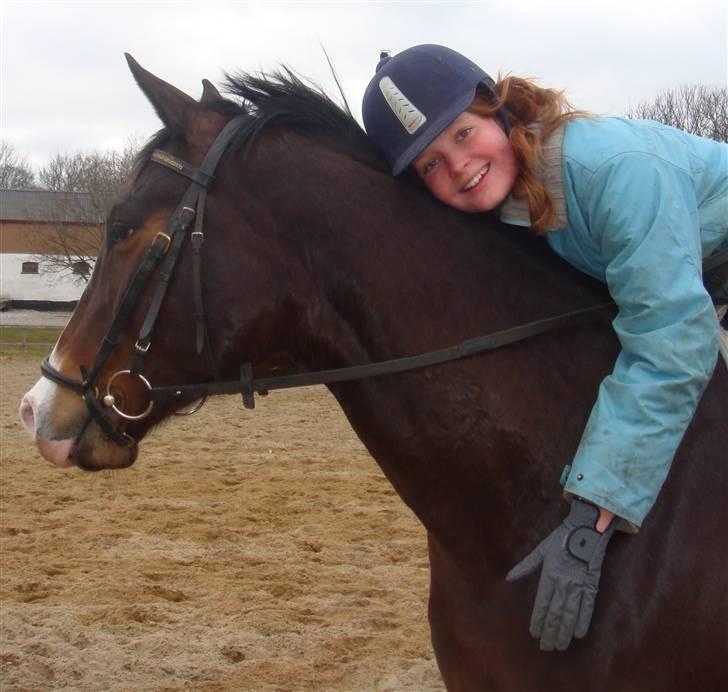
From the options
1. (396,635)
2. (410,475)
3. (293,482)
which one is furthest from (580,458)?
(293,482)

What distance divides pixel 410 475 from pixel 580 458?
0.47 metres

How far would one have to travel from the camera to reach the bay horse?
90.0 inches

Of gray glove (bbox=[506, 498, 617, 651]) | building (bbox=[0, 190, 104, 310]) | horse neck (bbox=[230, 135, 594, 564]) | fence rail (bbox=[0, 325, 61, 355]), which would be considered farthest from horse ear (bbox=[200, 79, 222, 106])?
building (bbox=[0, 190, 104, 310])

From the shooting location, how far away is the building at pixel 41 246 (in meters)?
40.3

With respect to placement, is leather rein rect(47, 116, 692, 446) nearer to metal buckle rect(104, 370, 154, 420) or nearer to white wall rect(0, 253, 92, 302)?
metal buckle rect(104, 370, 154, 420)

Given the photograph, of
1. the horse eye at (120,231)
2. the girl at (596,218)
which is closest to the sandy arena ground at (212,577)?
the girl at (596,218)

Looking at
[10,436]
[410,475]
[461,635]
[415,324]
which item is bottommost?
[10,436]

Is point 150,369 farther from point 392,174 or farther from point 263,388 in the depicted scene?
point 392,174

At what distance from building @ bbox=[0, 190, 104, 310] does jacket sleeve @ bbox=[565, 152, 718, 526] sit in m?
39.3

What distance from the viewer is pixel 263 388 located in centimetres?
243

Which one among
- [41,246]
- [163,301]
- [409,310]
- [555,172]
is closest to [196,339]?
[163,301]

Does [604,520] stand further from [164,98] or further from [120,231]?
[164,98]

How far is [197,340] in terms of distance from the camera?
229 cm

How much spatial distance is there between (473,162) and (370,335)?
53 centimetres
